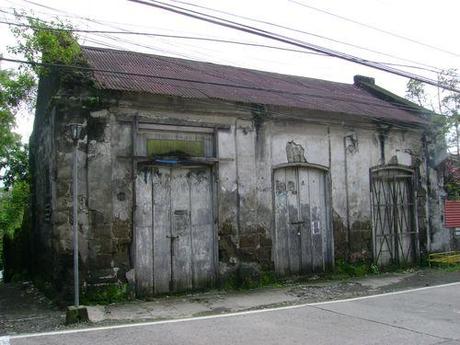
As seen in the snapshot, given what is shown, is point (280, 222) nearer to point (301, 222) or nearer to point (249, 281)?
point (301, 222)

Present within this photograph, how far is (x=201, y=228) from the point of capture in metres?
10.3

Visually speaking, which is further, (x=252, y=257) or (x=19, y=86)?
(x=19, y=86)

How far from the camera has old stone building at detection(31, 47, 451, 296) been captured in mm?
9234

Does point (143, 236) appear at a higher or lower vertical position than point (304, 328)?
higher

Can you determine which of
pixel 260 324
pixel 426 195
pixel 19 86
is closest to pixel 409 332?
pixel 260 324

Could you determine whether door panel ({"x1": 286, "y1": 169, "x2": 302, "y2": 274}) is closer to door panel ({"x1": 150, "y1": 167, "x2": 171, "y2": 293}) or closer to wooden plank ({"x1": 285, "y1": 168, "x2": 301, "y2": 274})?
wooden plank ({"x1": 285, "y1": 168, "x2": 301, "y2": 274})

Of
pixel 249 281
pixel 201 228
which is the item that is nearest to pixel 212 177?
pixel 201 228

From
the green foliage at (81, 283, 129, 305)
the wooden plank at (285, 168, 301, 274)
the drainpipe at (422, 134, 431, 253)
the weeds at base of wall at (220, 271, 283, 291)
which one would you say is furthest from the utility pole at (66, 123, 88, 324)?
the drainpipe at (422, 134, 431, 253)

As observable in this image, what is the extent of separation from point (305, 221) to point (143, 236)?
13.5 feet

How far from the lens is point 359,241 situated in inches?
493

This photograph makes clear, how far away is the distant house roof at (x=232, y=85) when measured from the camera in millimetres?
10203

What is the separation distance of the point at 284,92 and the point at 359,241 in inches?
168

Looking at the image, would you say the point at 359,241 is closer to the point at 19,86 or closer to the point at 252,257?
the point at 252,257

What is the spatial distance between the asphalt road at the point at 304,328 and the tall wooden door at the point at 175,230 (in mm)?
2125
